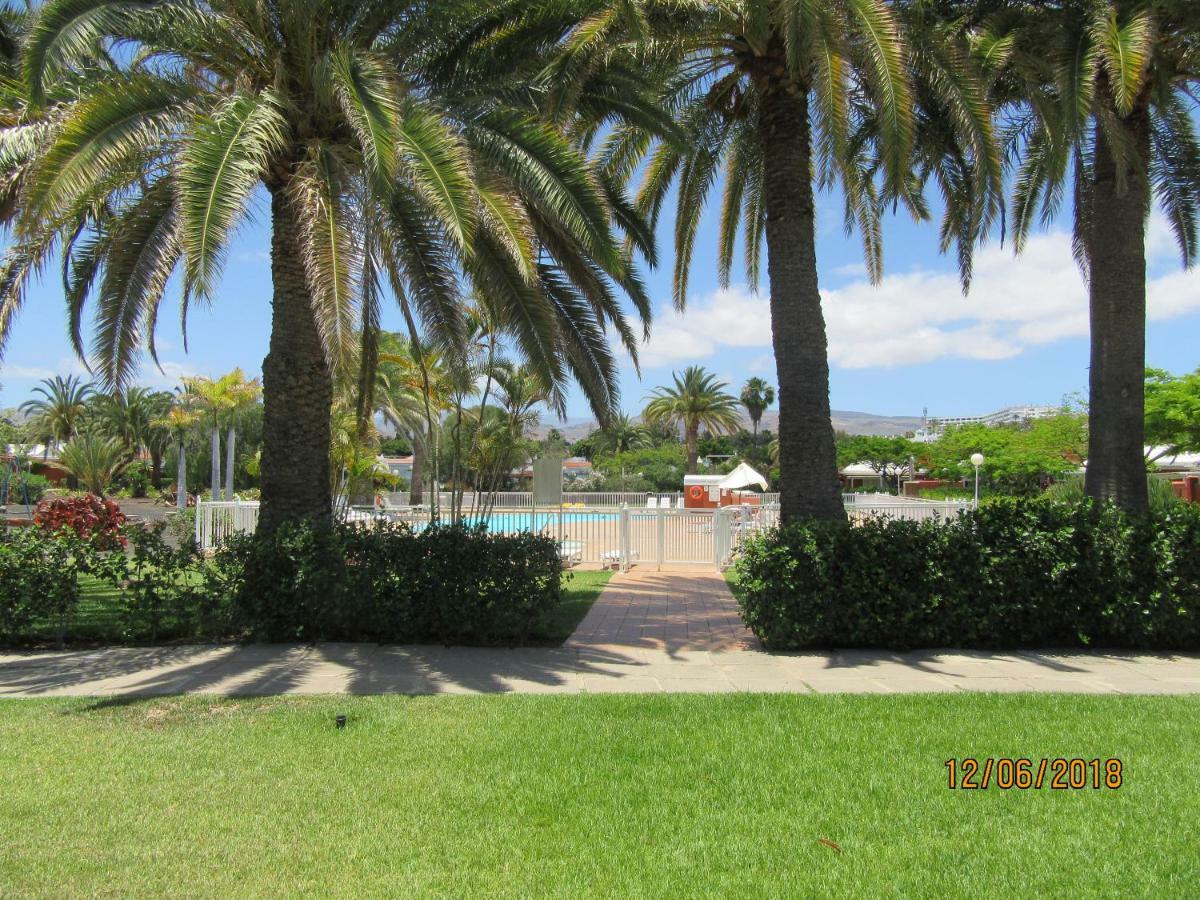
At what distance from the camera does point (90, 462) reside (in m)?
44.9

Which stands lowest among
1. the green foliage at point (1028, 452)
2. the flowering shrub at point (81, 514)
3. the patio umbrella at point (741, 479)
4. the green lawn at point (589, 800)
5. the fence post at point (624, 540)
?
the green lawn at point (589, 800)

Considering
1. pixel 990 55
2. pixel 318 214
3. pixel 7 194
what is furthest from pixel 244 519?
pixel 990 55

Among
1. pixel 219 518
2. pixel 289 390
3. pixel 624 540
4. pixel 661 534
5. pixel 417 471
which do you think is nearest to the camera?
pixel 289 390

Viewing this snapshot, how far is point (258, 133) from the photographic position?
745cm

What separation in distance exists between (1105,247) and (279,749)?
9.54 m

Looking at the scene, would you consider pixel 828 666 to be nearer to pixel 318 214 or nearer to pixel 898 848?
pixel 898 848

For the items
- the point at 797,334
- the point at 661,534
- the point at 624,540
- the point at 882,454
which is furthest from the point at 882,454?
the point at 797,334

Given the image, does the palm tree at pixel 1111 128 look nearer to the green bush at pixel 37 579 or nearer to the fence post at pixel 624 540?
the fence post at pixel 624 540

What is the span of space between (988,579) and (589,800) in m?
5.23

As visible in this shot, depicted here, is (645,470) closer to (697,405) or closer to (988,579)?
(697,405)

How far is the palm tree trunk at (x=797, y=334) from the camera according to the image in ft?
29.7

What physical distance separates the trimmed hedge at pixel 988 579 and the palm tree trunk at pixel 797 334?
3.17 ft

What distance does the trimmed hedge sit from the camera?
7941mm

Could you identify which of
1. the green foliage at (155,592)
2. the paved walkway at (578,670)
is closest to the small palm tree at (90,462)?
the green foliage at (155,592)
